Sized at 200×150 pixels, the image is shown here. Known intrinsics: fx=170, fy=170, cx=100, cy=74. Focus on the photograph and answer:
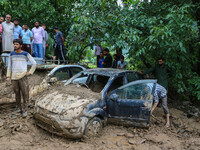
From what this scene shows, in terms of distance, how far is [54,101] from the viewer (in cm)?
411

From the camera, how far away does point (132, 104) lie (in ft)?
14.4

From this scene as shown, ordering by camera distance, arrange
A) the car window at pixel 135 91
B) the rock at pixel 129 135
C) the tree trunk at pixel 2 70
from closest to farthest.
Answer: the rock at pixel 129 135
the car window at pixel 135 91
the tree trunk at pixel 2 70

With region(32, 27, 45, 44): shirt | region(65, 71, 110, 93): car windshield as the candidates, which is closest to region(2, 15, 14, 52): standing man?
region(32, 27, 45, 44): shirt

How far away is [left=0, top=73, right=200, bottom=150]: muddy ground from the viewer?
3.85 metres

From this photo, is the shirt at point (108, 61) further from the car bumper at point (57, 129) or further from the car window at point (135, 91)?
the car bumper at point (57, 129)

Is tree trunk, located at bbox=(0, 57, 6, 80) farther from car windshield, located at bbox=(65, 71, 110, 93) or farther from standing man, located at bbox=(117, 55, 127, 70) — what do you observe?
standing man, located at bbox=(117, 55, 127, 70)

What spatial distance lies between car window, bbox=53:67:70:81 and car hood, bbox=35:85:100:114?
1611mm

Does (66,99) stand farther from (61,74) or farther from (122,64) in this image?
(122,64)

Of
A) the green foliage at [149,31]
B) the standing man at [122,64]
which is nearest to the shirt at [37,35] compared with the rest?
the green foliage at [149,31]


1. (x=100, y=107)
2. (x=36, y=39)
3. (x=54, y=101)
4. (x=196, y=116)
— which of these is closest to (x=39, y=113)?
(x=54, y=101)

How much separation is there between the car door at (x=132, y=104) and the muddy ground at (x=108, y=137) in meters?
0.33

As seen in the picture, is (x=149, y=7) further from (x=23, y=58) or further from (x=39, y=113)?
(x=39, y=113)

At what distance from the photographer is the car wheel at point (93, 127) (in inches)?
155

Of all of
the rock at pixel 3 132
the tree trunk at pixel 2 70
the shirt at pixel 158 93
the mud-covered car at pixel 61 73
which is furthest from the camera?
the mud-covered car at pixel 61 73
